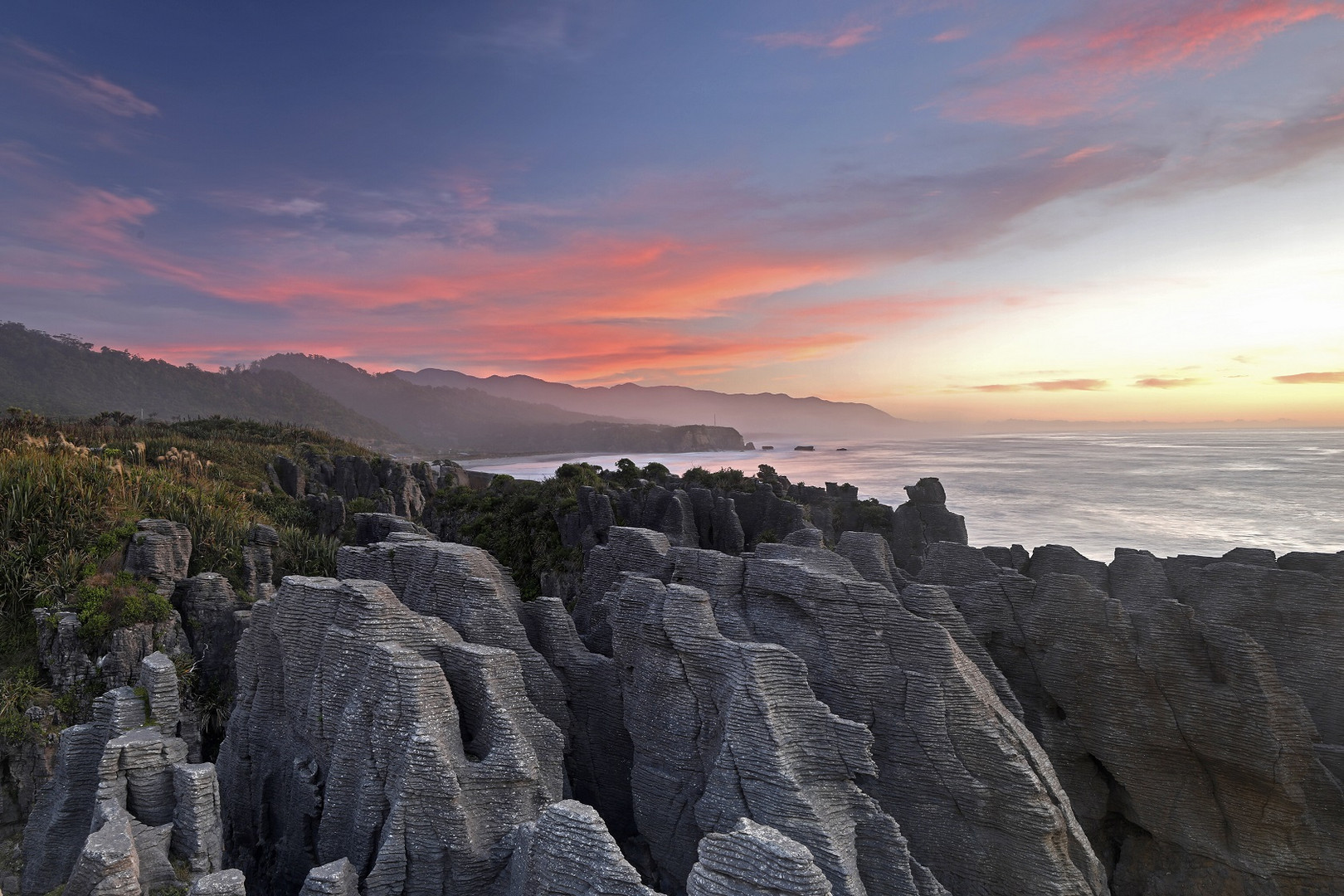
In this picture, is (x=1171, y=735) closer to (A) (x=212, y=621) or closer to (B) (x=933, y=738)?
(B) (x=933, y=738)

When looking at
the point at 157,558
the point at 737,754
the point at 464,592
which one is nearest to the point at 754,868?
the point at 737,754

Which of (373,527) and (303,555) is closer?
(373,527)

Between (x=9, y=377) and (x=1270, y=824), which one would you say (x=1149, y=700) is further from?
(x=9, y=377)

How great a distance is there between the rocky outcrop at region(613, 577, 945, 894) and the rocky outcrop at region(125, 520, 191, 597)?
13.3m

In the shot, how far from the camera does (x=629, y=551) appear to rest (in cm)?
1605

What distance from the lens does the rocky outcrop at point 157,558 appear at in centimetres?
1666

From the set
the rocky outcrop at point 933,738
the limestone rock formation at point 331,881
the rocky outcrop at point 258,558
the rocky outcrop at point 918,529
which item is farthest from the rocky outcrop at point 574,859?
the rocky outcrop at point 918,529

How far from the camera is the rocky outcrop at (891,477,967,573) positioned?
3150cm

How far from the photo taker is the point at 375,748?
9672 millimetres

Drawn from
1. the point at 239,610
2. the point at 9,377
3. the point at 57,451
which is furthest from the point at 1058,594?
the point at 9,377

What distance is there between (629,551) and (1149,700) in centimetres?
1136

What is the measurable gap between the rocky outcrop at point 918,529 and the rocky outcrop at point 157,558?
27.7 m

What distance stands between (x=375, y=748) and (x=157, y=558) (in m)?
11.5

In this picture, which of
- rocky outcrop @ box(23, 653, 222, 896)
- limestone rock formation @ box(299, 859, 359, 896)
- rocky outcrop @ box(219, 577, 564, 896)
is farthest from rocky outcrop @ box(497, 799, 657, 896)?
rocky outcrop @ box(23, 653, 222, 896)
